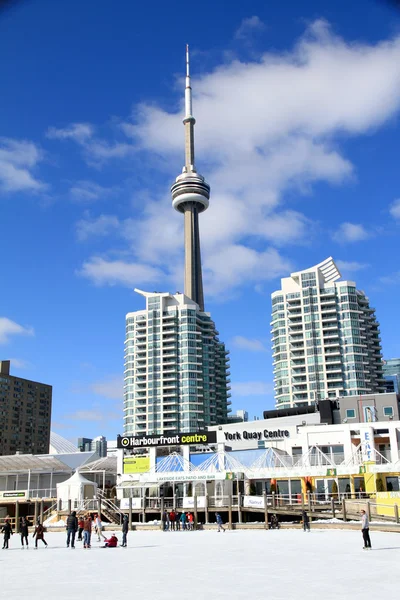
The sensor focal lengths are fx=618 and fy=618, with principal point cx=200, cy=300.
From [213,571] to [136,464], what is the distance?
51.3 meters

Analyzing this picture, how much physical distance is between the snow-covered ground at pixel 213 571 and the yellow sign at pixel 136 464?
37.4m

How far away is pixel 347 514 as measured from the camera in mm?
44031

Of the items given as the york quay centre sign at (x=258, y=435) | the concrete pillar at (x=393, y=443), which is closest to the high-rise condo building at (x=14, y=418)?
the york quay centre sign at (x=258, y=435)

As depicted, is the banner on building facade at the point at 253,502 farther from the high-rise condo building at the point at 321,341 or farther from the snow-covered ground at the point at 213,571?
the high-rise condo building at the point at 321,341

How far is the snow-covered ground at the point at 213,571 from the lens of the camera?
16312 mm

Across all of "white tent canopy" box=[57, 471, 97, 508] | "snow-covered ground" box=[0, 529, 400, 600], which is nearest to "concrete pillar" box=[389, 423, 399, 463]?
"white tent canopy" box=[57, 471, 97, 508]

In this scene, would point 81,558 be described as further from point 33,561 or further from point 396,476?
point 396,476

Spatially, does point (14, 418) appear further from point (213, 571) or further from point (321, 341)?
point (213, 571)

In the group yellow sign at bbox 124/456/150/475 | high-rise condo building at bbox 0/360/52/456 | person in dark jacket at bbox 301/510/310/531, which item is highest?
high-rise condo building at bbox 0/360/52/456

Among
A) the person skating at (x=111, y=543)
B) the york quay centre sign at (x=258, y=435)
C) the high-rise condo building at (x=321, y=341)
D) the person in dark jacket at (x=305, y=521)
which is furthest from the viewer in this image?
the high-rise condo building at (x=321, y=341)

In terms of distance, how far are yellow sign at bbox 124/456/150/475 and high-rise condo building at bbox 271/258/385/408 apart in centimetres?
9466

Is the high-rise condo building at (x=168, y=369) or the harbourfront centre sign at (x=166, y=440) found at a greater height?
the high-rise condo building at (x=168, y=369)

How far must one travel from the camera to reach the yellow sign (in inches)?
2756

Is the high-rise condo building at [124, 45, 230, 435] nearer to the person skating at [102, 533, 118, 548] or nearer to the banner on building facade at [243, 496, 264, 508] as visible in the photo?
the banner on building facade at [243, 496, 264, 508]
